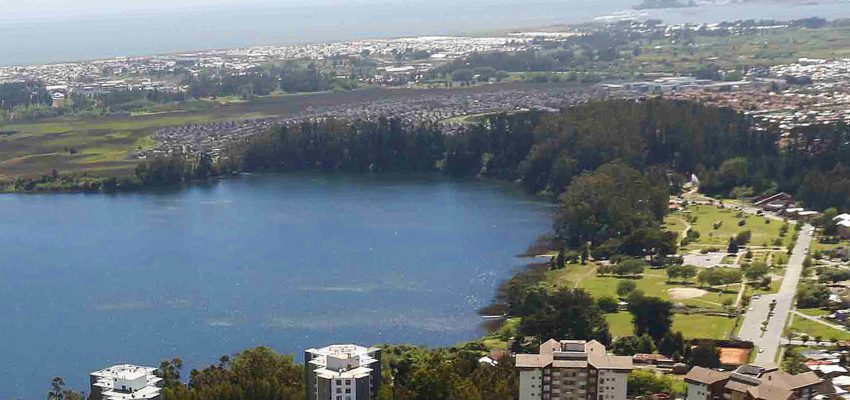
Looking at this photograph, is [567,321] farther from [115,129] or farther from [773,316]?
[115,129]

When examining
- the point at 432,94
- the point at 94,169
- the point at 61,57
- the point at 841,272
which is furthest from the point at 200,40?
the point at 841,272

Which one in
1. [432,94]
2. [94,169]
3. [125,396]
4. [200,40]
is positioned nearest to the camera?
[125,396]

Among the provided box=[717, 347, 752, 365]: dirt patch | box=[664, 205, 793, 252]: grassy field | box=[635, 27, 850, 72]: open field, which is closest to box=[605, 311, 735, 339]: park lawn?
box=[717, 347, 752, 365]: dirt patch

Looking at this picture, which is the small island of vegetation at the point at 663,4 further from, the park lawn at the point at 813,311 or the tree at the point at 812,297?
the park lawn at the point at 813,311

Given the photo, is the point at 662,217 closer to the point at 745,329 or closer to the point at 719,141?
the point at 719,141

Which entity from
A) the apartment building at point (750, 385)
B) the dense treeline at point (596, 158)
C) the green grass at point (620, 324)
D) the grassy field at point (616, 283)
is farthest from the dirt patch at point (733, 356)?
the dense treeline at point (596, 158)

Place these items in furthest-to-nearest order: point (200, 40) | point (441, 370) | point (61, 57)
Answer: point (200, 40) → point (61, 57) → point (441, 370)
